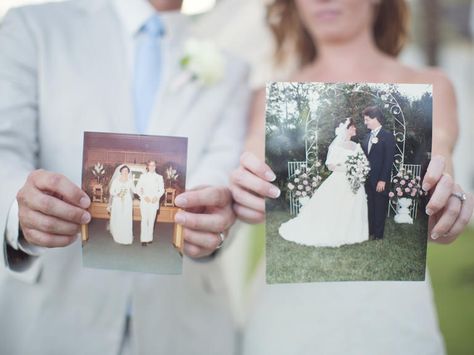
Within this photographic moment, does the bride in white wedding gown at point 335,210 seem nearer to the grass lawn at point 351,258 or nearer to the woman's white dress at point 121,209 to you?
the grass lawn at point 351,258

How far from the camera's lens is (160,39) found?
4.79 ft

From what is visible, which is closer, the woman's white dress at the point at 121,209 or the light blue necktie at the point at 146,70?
the woman's white dress at the point at 121,209

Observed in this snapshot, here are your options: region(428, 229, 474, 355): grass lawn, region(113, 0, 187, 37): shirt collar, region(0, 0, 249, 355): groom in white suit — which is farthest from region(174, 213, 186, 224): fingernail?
region(428, 229, 474, 355): grass lawn

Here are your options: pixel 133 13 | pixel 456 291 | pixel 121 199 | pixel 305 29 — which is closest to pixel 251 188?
pixel 121 199

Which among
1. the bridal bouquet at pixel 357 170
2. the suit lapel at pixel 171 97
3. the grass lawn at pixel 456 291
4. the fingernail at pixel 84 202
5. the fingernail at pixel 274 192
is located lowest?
the grass lawn at pixel 456 291

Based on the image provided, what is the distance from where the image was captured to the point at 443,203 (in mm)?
1104

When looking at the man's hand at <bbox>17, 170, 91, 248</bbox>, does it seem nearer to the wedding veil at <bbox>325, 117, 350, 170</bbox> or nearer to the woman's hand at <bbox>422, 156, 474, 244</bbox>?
the wedding veil at <bbox>325, 117, 350, 170</bbox>

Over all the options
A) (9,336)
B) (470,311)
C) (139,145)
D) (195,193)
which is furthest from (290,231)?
(470,311)

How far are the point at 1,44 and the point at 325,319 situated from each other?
1.06 m

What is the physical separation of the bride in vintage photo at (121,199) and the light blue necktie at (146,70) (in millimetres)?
315

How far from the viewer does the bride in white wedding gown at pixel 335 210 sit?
1.11 m

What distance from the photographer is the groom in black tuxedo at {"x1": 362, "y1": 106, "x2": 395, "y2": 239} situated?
1111 mm

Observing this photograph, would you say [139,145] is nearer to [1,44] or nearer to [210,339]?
[1,44]

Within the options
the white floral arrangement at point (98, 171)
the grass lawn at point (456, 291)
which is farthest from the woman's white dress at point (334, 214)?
the grass lawn at point (456, 291)
